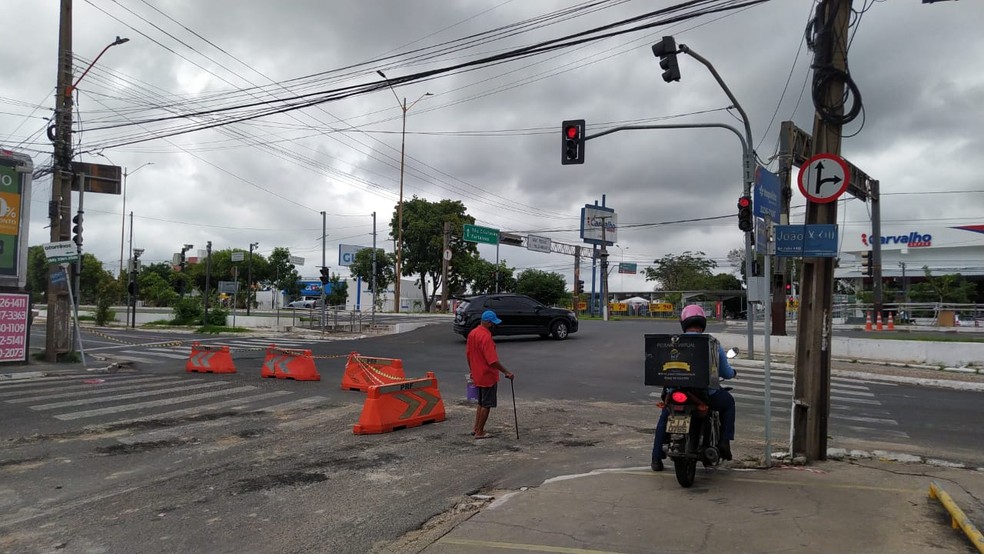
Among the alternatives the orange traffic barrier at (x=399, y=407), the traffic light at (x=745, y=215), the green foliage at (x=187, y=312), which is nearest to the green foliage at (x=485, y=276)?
the green foliage at (x=187, y=312)

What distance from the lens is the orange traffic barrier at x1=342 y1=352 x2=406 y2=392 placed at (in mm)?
12703

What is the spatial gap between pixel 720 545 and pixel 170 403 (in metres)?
9.63

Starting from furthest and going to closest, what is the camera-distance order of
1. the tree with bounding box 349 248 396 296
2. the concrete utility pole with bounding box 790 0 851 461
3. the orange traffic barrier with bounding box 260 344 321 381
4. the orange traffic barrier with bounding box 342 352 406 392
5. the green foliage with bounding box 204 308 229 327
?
the tree with bounding box 349 248 396 296, the green foliage with bounding box 204 308 229 327, the orange traffic barrier with bounding box 260 344 321 381, the orange traffic barrier with bounding box 342 352 406 392, the concrete utility pole with bounding box 790 0 851 461

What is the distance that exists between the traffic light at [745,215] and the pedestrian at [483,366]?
9.71m

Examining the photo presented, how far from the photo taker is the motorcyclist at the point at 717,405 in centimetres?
629

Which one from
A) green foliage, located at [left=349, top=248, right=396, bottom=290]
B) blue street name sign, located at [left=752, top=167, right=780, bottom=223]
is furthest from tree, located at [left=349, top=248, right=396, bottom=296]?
blue street name sign, located at [left=752, top=167, right=780, bottom=223]

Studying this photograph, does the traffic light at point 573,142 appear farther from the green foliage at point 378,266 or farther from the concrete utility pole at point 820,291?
the green foliage at point 378,266

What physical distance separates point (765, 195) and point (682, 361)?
2.83 meters

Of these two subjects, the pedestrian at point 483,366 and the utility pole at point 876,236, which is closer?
the pedestrian at point 483,366

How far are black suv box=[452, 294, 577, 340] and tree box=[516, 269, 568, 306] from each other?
39.8 metres

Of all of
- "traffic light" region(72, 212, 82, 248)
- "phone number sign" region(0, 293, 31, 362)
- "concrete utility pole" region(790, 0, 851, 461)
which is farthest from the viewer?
"traffic light" region(72, 212, 82, 248)

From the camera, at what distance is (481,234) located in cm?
5303

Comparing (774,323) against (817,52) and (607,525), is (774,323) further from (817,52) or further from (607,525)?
(607,525)

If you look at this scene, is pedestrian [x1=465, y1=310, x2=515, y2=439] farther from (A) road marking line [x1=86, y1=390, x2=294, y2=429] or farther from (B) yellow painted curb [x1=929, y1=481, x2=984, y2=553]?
(B) yellow painted curb [x1=929, y1=481, x2=984, y2=553]
